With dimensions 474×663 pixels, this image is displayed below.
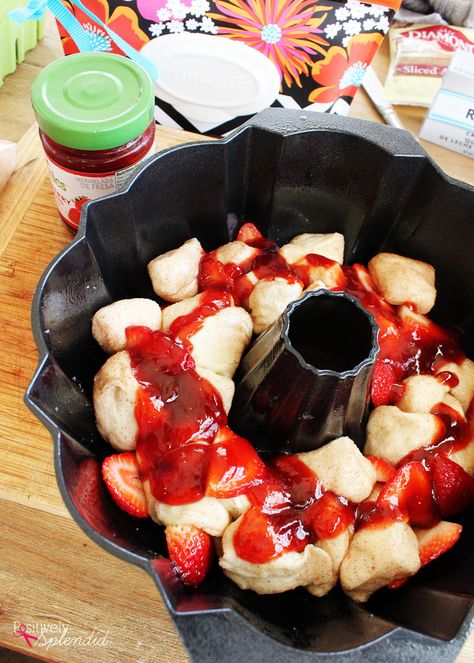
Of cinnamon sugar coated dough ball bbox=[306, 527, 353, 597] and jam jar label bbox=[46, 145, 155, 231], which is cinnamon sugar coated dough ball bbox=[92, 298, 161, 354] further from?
cinnamon sugar coated dough ball bbox=[306, 527, 353, 597]

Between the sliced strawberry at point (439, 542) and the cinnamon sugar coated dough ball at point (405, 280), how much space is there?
1.20ft

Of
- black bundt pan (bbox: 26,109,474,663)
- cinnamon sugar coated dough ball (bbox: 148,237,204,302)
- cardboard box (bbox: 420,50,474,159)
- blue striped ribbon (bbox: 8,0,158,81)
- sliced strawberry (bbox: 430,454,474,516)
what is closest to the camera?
black bundt pan (bbox: 26,109,474,663)

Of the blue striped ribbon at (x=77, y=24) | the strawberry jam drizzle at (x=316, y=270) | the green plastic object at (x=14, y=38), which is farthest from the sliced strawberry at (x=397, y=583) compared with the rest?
the green plastic object at (x=14, y=38)

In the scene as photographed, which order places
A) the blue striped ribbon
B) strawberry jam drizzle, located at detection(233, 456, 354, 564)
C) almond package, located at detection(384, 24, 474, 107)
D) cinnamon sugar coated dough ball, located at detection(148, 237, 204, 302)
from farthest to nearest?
almond package, located at detection(384, 24, 474, 107)
the blue striped ribbon
cinnamon sugar coated dough ball, located at detection(148, 237, 204, 302)
strawberry jam drizzle, located at detection(233, 456, 354, 564)

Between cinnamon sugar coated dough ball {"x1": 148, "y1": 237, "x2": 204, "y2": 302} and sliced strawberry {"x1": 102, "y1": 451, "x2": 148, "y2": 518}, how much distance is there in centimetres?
29

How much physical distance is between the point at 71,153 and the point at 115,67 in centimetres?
17

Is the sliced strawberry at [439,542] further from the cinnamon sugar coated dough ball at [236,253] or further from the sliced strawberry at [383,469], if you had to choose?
the cinnamon sugar coated dough ball at [236,253]

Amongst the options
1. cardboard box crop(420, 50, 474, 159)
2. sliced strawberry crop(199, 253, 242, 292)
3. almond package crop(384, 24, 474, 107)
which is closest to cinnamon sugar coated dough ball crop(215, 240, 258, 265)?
sliced strawberry crop(199, 253, 242, 292)

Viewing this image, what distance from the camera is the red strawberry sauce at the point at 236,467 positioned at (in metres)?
0.81

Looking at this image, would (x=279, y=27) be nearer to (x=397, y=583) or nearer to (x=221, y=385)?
(x=221, y=385)

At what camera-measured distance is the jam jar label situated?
1.02 m

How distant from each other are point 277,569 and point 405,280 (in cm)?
51

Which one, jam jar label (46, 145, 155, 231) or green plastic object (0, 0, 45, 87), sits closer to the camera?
jam jar label (46, 145, 155, 231)

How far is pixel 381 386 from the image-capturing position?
975 mm
